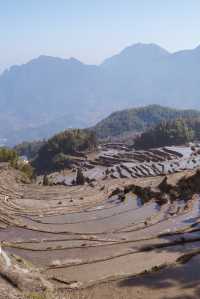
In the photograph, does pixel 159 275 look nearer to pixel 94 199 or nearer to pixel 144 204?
pixel 144 204

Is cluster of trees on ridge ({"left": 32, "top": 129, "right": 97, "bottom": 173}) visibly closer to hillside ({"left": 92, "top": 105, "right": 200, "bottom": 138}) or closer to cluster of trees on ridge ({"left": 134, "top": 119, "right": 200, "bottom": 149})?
cluster of trees on ridge ({"left": 134, "top": 119, "right": 200, "bottom": 149})

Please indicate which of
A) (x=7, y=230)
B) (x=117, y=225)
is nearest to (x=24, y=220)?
(x=7, y=230)

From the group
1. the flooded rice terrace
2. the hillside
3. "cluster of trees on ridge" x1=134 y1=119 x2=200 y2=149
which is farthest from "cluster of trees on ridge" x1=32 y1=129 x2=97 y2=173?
the hillside

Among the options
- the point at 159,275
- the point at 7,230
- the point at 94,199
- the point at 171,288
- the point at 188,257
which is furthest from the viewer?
the point at 94,199

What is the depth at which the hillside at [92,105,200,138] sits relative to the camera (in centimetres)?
16938

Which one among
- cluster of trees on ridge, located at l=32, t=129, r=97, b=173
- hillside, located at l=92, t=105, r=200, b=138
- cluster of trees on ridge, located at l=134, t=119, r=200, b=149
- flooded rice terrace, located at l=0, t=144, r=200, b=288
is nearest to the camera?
flooded rice terrace, located at l=0, t=144, r=200, b=288

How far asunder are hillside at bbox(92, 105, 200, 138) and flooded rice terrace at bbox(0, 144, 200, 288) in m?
133

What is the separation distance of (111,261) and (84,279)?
2.12 meters

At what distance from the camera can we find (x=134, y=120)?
180 meters

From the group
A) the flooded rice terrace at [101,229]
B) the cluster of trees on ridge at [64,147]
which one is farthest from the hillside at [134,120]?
the flooded rice terrace at [101,229]

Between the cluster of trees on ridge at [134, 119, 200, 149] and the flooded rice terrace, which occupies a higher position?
the cluster of trees on ridge at [134, 119, 200, 149]

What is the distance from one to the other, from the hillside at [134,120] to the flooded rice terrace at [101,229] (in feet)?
436

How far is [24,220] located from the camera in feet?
79.6

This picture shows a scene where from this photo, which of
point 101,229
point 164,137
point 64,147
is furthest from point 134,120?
point 101,229
